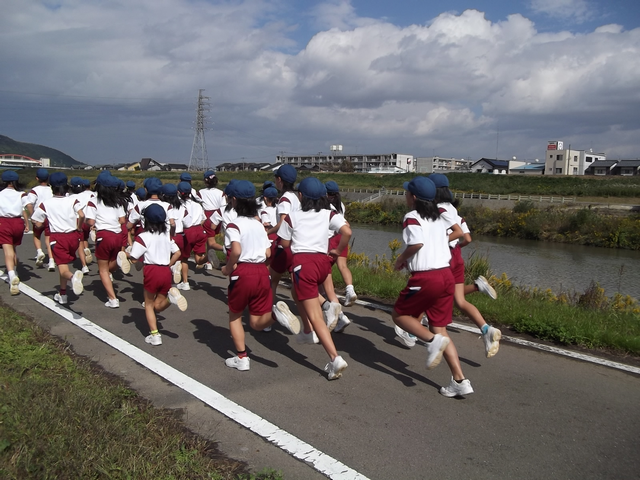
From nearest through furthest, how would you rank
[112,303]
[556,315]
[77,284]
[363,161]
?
1. [556,315]
2. [77,284]
3. [112,303]
4. [363,161]

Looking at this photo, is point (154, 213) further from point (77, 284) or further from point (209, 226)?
point (209, 226)

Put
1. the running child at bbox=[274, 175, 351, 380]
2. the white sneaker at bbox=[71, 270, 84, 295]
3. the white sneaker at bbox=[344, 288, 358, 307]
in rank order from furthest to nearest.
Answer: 1. the white sneaker at bbox=[344, 288, 358, 307]
2. the white sneaker at bbox=[71, 270, 84, 295]
3. the running child at bbox=[274, 175, 351, 380]

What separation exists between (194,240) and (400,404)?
5.67m

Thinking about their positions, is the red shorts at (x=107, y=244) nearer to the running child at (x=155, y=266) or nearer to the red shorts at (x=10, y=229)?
the running child at (x=155, y=266)

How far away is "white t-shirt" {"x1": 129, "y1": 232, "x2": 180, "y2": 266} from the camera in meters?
6.23

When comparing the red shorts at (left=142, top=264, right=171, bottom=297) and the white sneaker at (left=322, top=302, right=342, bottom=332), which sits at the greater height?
the red shorts at (left=142, top=264, right=171, bottom=297)

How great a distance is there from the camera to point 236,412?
4.32 m

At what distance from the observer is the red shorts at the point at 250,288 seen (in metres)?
5.26

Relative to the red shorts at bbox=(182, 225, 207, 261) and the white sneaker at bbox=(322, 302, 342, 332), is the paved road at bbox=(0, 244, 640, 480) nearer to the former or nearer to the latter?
the white sneaker at bbox=(322, 302, 342, 332)

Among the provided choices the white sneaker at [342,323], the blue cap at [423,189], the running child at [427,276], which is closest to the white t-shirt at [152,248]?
the white sneaker at [342,323]

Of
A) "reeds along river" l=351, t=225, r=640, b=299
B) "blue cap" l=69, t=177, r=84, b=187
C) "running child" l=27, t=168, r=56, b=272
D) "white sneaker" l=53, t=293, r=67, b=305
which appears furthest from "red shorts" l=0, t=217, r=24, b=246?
"reeds along river" l=351, t=225, r=640, b=299

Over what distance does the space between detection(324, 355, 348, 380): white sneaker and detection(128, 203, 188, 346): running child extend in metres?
2.06

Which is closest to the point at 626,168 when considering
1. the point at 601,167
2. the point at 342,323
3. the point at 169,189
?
the point at 601,167

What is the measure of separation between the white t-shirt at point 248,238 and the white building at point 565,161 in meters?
98.8
